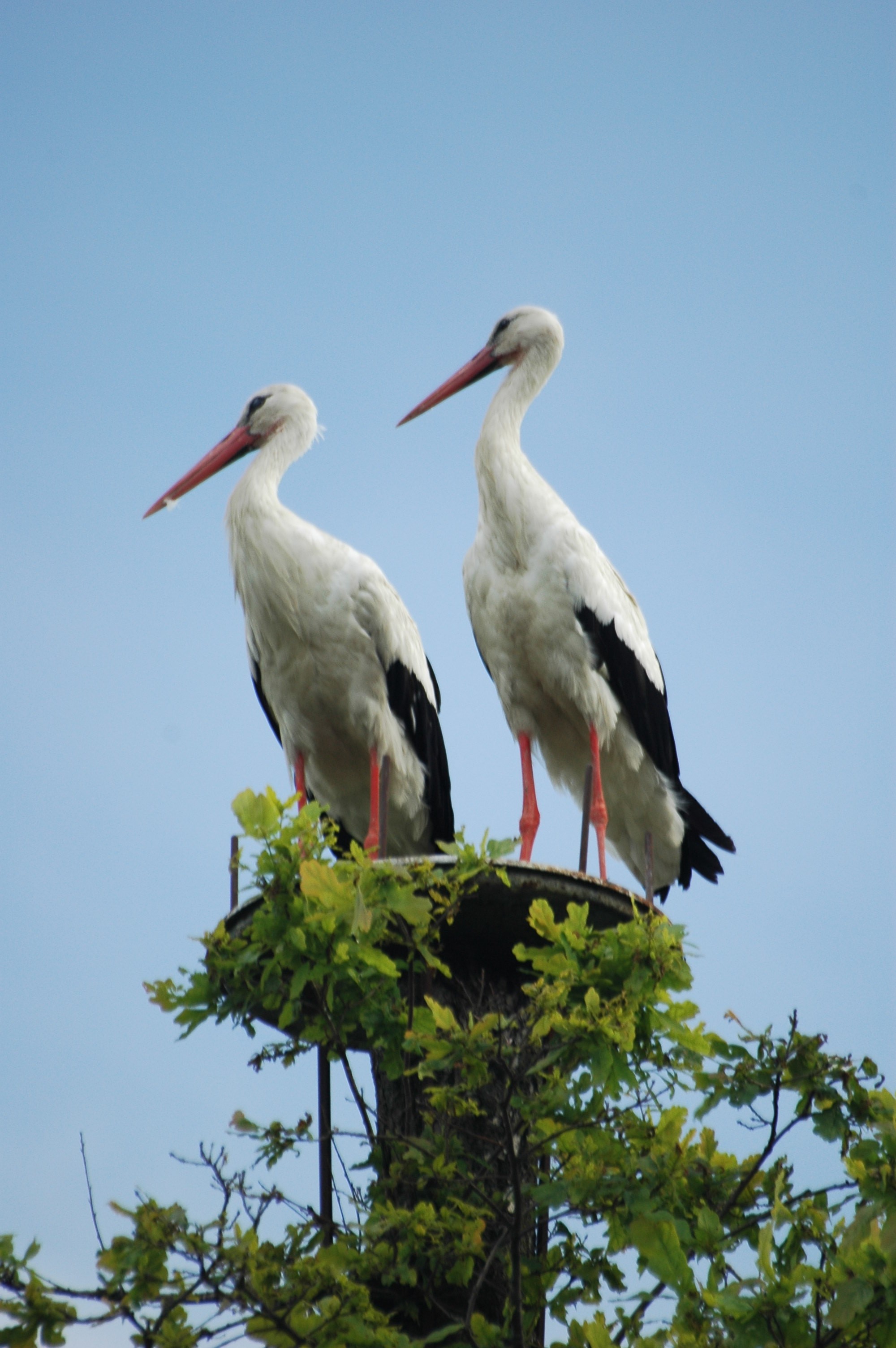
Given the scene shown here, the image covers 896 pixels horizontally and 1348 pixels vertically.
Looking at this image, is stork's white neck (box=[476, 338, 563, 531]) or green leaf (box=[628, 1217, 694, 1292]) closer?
green leaf (box=[628, 1217, 694, 1292])

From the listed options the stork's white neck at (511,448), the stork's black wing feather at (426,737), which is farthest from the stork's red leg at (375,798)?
the stork's white neck at (511,448)

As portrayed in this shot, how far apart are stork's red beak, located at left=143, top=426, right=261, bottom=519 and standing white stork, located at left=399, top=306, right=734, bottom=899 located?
5.67 ft

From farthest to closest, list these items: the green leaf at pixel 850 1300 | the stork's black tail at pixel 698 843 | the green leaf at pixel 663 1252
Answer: the stork's black tail at pixel 698 843, the green leaf at pixel 663 1252, the green leaf at pixel 850 1300

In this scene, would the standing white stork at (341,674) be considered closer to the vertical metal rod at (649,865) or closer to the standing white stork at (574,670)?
the standing white stork at (574,670)

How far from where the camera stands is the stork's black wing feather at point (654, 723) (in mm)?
8281

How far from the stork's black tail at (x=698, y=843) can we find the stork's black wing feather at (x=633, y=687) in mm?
206

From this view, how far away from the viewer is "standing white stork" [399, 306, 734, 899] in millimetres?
8258

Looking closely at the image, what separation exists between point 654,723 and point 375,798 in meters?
1.68

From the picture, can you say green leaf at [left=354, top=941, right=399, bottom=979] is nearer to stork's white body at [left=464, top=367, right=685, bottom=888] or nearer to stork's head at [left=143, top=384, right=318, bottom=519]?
stork's white body at [left=464, top=367, right=685, bottom=888]

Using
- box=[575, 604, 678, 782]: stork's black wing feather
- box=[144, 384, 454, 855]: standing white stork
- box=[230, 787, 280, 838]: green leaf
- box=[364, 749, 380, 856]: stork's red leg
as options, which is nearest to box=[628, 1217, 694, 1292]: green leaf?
box=[230, 787, 280, 838]: green leaf

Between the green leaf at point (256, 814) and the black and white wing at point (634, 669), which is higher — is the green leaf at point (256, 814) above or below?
below

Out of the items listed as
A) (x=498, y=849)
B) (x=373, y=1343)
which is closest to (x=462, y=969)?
(x=498, y=849)

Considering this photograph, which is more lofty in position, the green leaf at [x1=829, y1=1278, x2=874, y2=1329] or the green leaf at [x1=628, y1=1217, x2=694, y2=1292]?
the green leaf at [x1=628, y1=1217, x2=694, y2=1292]

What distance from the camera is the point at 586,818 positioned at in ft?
25.1
